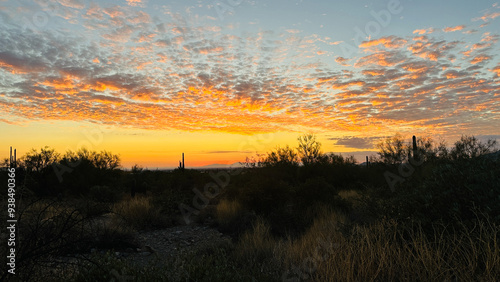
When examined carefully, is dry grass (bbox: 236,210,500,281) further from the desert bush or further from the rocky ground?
the desert bush

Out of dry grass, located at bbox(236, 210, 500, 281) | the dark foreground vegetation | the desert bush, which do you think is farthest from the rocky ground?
the desert bush

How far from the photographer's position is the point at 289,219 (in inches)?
446

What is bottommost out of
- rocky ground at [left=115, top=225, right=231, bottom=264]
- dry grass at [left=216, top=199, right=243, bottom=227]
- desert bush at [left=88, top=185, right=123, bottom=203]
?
rocky ground at [left=115, top=225, right=231, bottom=264]

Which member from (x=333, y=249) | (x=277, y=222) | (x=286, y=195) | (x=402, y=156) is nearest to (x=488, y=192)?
(x=333, y=249)

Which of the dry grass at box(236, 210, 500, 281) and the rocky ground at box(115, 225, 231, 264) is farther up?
the dry grass at box(236, 210, 500, 281)

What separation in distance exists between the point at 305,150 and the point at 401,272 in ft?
67.0

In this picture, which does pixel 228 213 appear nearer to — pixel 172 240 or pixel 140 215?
pixel 172 240

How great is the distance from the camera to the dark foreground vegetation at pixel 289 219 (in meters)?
4.68

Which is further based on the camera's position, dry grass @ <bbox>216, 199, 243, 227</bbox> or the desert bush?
the desert bush

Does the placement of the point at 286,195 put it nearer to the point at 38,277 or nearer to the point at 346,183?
the point at 38,277

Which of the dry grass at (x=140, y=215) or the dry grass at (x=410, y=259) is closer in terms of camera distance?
the dry grass at (x=410, y=259)

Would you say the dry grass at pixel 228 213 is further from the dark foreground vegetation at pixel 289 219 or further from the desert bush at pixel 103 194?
the desert bush at pixel 103 194

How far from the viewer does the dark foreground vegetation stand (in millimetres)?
4680

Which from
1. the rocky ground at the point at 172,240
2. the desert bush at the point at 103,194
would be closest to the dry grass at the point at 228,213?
the rocky ground at the point at 172,240
